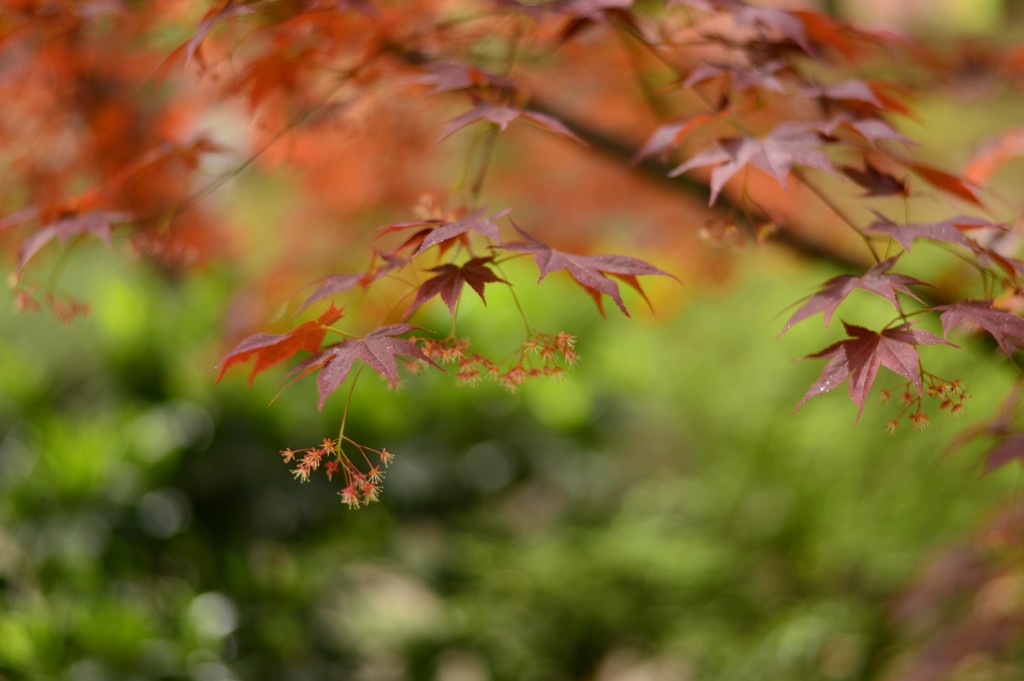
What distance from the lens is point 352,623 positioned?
3.35m

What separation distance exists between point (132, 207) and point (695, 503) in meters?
2.23

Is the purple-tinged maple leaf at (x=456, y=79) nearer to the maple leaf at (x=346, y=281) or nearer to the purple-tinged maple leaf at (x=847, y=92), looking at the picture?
the maple leaf at (x=346, y=281)

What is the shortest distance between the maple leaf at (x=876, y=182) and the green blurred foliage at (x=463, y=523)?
198cm

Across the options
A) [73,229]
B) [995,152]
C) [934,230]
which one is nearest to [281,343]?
[73,229]

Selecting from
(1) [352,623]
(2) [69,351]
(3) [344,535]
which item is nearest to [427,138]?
(3) [344,535]

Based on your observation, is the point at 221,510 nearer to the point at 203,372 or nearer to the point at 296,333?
the point at 203,372

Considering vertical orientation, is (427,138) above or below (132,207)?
below

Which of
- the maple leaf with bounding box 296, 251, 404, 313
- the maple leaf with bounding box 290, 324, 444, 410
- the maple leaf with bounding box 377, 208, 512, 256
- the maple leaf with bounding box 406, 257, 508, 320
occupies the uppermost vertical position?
the maple leaf with bounding box 296, 251, 404, 313

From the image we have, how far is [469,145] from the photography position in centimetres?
184

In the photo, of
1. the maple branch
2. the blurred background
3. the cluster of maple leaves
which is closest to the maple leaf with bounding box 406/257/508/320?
the cluster of maple leaves

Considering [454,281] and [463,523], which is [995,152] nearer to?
[454,281]

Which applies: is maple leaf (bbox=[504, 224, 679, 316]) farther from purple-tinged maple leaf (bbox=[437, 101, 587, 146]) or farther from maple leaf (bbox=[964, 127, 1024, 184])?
maple leaf (bbox=[964, 127, 1024, 184])

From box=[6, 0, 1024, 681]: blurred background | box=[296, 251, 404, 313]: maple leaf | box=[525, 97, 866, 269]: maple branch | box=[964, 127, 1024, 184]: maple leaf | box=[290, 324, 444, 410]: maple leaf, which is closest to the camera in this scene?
box=[290, 324, 444, 410]: maple leaf

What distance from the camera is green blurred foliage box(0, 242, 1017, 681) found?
2852mm
